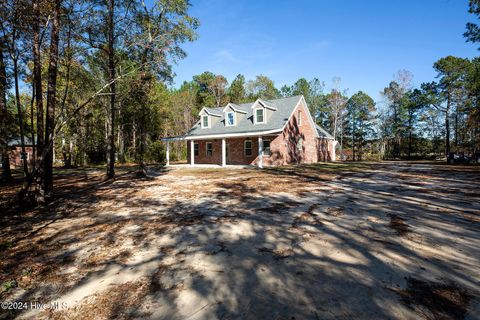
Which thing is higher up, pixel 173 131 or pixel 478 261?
pixel 173 131

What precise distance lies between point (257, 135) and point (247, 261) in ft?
53.5

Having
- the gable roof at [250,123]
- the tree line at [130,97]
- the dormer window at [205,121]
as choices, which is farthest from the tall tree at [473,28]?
the dormer window at [205,121]

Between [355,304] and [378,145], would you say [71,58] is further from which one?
[378,145]

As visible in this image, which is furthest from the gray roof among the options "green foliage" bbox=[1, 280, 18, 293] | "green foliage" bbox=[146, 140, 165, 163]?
"green foliage" bbox=[1, 280, 18, 293]

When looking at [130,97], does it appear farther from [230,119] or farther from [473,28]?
[473,28]

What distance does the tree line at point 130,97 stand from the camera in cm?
786

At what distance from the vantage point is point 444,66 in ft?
113

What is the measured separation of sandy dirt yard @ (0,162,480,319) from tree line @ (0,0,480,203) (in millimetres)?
4031

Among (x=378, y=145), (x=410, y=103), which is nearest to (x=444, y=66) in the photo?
(x=410, y=103)

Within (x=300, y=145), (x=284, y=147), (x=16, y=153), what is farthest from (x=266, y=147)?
(x=16, y=153)

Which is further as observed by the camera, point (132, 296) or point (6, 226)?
point (6, 226)

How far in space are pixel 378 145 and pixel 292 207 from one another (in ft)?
167

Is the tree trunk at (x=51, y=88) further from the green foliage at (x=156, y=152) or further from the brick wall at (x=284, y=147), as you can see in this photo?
the green foliage at (x=156, y=152)

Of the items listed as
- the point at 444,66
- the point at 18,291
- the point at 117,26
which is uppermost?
the point at 444,66
